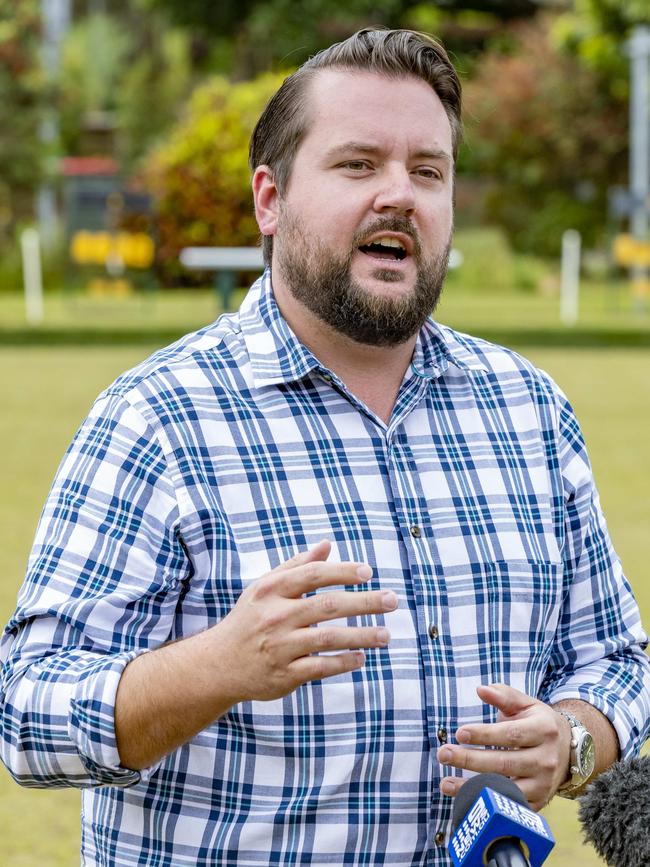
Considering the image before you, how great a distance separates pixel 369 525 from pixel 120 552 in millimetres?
407

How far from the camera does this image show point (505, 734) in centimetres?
212

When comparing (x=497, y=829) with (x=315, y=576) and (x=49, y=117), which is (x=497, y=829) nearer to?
(x=315, y=576)

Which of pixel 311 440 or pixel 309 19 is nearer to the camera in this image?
pixel 311 440

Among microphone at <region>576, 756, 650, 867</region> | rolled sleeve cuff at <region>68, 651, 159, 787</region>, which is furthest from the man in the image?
microphone at <region>576, 756, 650, 867</region>

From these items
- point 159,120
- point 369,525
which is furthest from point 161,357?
point 159,120

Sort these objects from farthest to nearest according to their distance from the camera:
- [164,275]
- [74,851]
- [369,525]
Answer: [164,275] < [74,851] < [369,525]

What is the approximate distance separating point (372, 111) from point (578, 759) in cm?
111

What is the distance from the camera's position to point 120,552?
217 centimetres

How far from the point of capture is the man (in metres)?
2.07

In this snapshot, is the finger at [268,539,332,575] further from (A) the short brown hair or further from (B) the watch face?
(A) the short brown hair

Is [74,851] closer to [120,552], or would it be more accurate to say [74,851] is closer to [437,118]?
[120,552]

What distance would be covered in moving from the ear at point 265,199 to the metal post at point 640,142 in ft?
65.8

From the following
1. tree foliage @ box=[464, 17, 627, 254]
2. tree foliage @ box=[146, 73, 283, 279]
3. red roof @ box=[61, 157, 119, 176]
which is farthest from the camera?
red roof @ box=[61, 157, 119, 176]

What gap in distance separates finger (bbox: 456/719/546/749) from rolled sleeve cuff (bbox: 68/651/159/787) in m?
0.50
